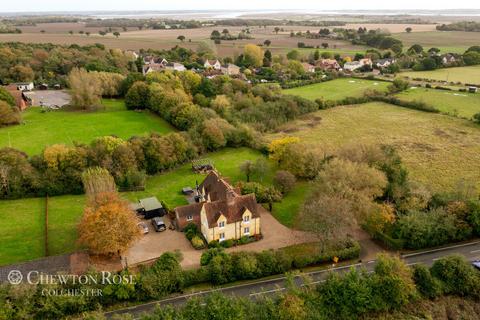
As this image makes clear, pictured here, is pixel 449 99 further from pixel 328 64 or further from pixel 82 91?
pixel 82 91

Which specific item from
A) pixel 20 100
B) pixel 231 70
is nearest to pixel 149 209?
pixel 20 100

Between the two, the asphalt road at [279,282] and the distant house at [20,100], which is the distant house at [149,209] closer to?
the asphalt road at [279,282]

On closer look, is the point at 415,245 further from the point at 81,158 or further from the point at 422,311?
the point at 81,158

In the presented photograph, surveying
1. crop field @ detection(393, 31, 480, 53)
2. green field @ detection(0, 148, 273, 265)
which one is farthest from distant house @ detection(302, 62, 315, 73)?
green field @ detection(0, 148, 273, 265)

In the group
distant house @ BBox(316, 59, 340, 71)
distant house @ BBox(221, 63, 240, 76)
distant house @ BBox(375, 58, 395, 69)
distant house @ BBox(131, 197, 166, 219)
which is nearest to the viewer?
distant house @ BBox(131, 197, 166, 219)

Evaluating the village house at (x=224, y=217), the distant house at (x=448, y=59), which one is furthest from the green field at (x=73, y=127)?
the distant house at (x=448, y=59)

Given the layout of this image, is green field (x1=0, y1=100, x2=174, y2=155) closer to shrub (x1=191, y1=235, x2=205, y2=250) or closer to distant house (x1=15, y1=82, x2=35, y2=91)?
distant house (x1=15, y1=82, x2=35, y2=91)
